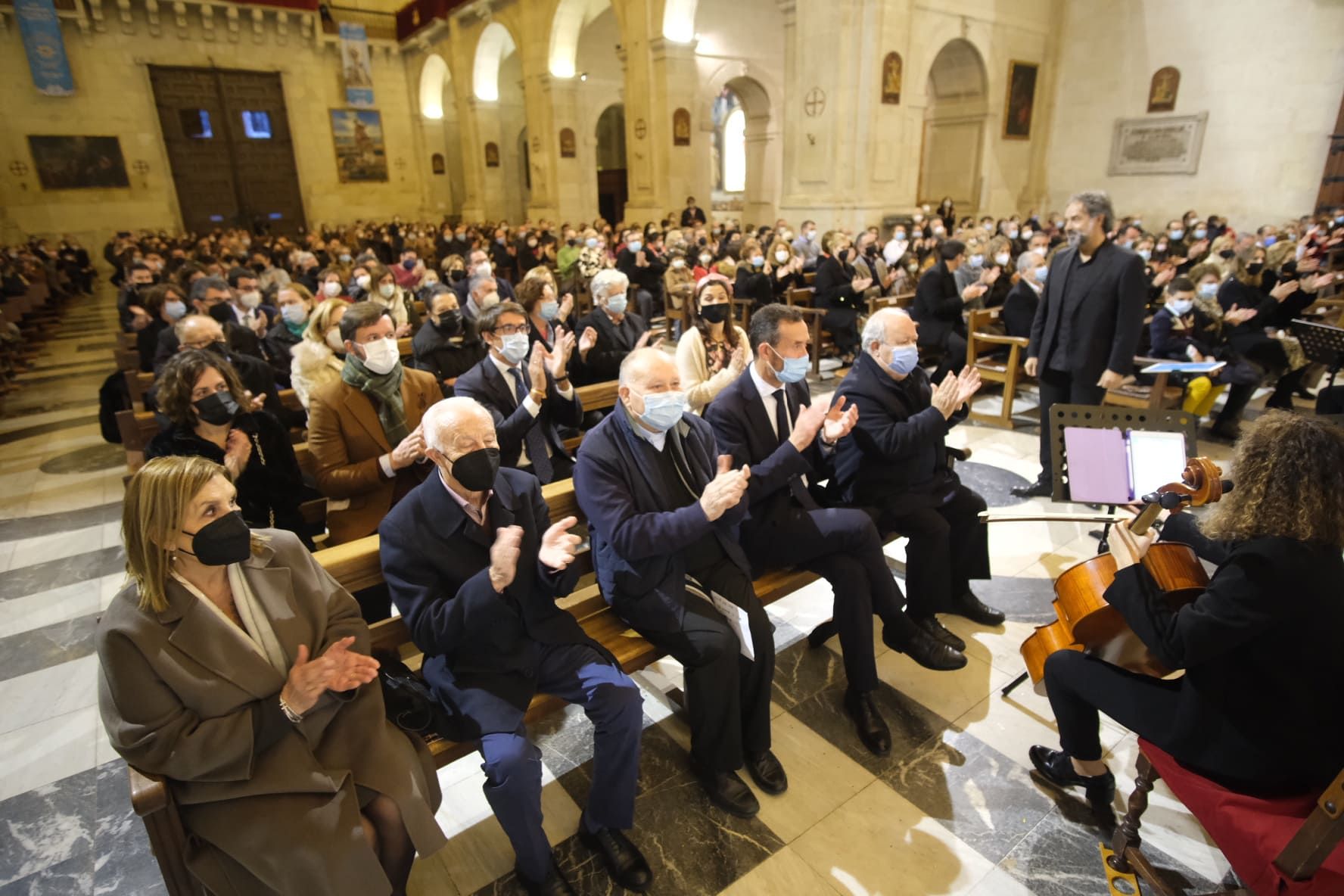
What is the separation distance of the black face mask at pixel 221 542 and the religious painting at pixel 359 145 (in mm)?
25681

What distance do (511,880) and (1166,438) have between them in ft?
9.18

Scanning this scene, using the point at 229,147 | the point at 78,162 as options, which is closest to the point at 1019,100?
the point at 229,147

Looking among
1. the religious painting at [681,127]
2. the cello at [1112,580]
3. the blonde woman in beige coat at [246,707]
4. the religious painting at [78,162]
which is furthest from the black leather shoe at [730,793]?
the religious painting at [78,162]

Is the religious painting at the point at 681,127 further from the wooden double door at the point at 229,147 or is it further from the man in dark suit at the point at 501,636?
the man in dark suit at the point at 501,636

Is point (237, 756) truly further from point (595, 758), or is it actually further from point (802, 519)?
point (802, 519)

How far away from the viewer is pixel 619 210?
24.3 meters

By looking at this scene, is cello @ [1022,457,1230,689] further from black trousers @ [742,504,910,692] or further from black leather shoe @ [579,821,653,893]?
black leather shoe @ [579,821,653,893]

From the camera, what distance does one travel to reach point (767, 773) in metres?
2.52

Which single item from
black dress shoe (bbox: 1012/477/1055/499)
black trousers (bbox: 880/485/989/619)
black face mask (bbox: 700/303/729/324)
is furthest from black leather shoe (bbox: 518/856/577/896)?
black dress shoe (bbox: 1012/477/1055/499)

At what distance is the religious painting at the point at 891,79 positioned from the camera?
1311cm

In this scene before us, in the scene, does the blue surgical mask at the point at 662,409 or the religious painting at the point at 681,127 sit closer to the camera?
the blue surgical mask at the point at 662,409

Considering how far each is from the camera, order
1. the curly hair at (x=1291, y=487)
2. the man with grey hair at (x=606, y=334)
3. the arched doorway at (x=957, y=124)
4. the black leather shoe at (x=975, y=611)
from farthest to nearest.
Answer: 1. the arched doorway at (x=957, y=124)
2. the man with grey hair at (x=606, y=334)
3. the black leather shoe at (x=975, y=611)
4. the curly hair at (x=1291, y=487)

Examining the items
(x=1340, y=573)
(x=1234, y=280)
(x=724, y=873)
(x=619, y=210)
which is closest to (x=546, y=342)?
(x=724, y=873)


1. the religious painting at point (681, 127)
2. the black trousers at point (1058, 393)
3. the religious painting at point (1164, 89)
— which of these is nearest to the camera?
the black trousers at point (1058, 393)
